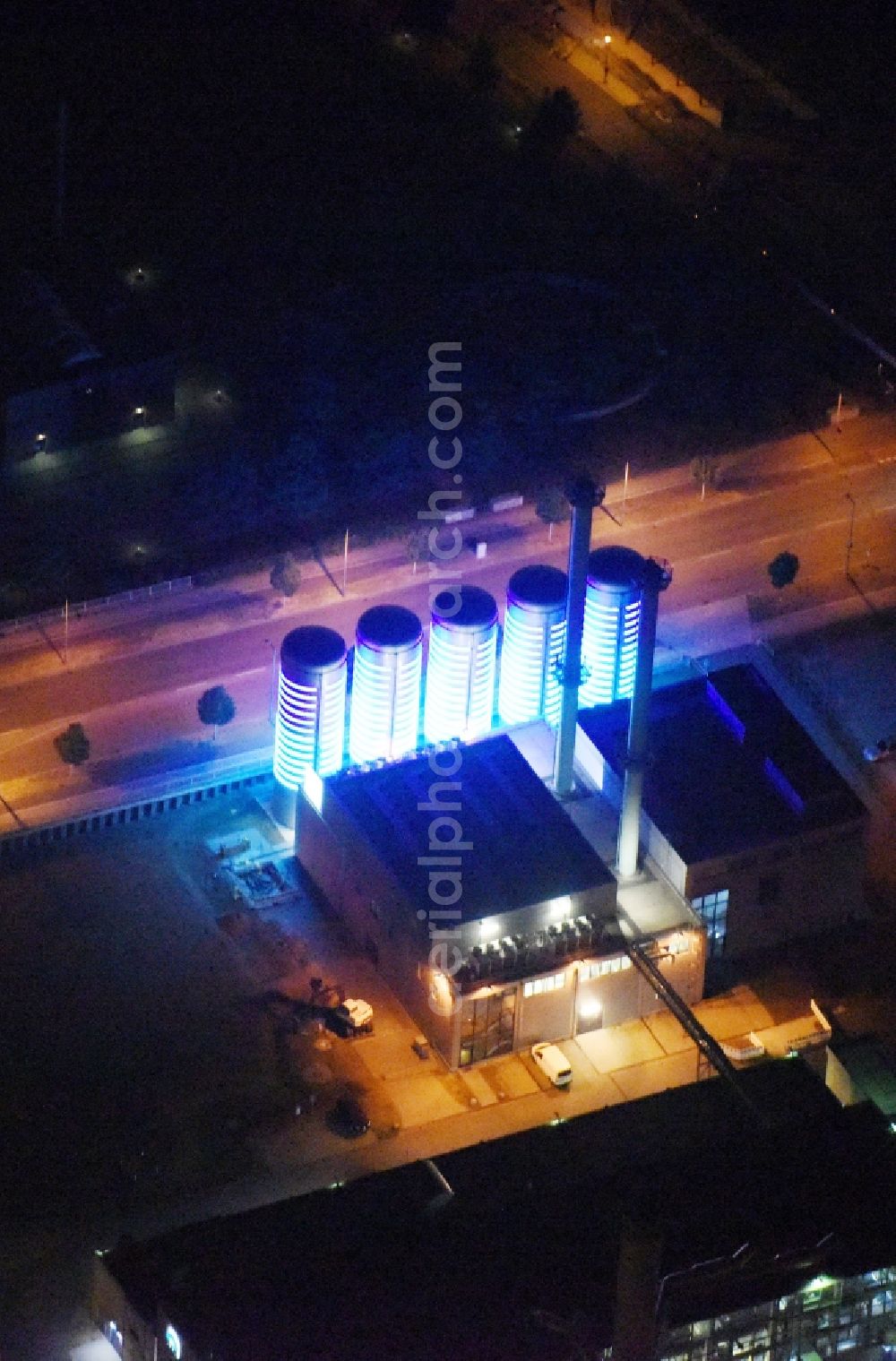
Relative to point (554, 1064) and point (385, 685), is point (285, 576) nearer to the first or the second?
point (385, 685)

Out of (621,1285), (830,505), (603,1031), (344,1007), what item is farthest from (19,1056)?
(830,505)

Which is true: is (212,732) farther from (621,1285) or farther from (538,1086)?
(621,1285)

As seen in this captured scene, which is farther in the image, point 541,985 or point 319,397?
point 319,397

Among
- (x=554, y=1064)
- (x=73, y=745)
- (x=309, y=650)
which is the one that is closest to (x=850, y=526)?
(x=309, y=650)

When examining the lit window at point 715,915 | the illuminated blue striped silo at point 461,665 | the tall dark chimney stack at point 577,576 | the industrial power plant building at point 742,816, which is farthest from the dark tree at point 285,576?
the lit window at point 715,915

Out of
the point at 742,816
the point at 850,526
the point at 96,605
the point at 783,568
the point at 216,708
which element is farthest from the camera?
the point at 850,526

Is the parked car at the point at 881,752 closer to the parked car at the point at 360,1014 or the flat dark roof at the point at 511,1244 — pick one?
the parked car at the point at 360,1014
